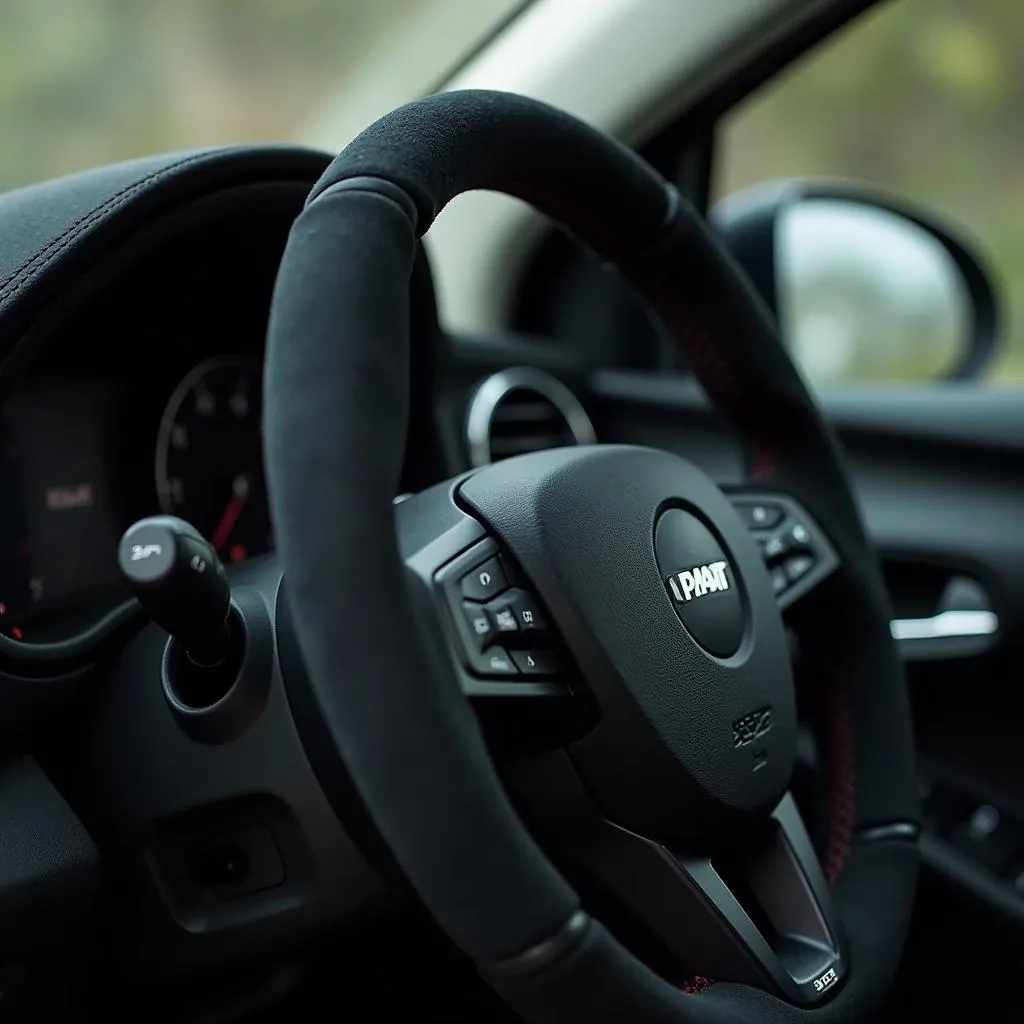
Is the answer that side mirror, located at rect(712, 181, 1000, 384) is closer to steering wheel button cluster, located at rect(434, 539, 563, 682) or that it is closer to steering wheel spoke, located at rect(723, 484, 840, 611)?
steering wheel spoke, located at rect(723, 484, 840, 611)

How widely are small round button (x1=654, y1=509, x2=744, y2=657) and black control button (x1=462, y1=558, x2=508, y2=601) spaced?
0.41 ft

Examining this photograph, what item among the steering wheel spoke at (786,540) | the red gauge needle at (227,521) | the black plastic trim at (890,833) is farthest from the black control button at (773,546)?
the red gauge needle at (227,521)

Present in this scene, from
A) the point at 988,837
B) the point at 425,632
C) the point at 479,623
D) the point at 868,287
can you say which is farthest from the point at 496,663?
the point at 868,287

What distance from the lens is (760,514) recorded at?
1.17 m

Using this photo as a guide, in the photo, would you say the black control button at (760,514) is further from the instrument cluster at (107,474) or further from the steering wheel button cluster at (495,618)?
the instrument cluster at (107,474)

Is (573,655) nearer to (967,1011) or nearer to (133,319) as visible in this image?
(133,319)

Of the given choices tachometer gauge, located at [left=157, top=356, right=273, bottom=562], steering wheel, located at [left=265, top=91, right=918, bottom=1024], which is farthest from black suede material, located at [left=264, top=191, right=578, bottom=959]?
tachometer gauge, located at [left=157, top=356, right=273, bottom=562]

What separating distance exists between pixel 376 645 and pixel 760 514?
0.60 meters

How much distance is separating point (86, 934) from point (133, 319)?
22.2 inches

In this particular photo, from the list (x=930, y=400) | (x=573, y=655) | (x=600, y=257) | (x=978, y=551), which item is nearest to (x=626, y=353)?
(x=930, y=400)

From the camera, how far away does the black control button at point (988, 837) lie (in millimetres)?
1666

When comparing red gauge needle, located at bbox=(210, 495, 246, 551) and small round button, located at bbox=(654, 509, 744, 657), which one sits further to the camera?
red gauge needle, located at bbox=(210, 495, 246, 551)

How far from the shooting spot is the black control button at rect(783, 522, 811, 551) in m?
1.16

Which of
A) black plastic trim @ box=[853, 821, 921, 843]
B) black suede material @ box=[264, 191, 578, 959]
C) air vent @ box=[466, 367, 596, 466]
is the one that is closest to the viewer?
black suede material @ box=[264, 191, 578, 959]
